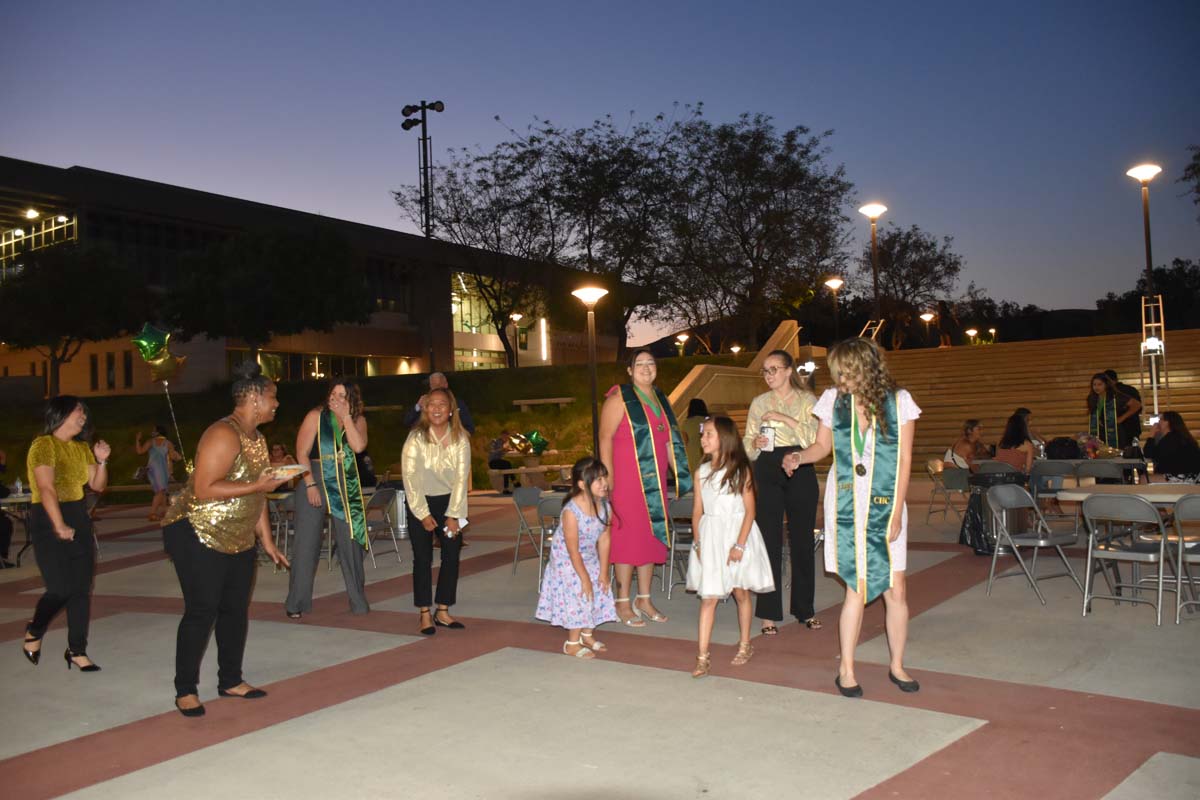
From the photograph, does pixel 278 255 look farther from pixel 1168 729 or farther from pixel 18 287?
pixel 1168 729

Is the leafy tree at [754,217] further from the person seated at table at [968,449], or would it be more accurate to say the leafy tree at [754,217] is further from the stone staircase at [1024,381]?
the person seated at table at [968,449]

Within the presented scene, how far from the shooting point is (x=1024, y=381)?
22.3 m

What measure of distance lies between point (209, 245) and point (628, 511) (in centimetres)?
2844

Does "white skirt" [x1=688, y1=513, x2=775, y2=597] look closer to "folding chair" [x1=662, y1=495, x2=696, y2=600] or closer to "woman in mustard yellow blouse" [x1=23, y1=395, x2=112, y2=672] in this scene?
"folding chair" [x1=662, y1=495, x2=696, y2=600]

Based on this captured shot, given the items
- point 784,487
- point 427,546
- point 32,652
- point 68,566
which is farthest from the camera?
point 427,546

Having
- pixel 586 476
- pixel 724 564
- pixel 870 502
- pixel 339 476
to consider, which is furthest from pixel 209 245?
pixel 870 502

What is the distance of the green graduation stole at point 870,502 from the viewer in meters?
4.72

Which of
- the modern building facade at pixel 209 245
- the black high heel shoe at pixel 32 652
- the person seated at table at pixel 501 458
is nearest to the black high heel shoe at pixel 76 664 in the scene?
the black high heel shoe at pixel 32 652

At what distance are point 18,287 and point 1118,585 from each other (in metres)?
31.2

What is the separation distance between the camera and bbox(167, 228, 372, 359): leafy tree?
30.0m

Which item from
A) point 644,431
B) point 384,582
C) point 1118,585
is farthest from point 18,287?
point 1118,585

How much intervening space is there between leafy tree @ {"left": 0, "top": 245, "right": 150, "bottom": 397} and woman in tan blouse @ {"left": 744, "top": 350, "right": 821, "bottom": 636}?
1128 inches

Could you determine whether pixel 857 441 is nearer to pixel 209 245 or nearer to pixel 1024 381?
pixel 1024 381

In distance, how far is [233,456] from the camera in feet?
16.4
